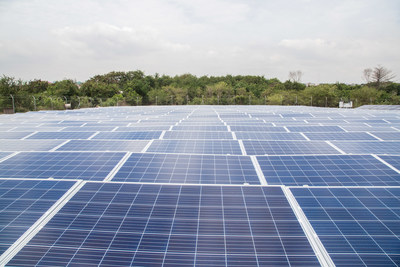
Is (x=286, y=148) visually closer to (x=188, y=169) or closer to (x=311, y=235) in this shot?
(x=188, y=169)

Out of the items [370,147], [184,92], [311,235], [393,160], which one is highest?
[184,92]

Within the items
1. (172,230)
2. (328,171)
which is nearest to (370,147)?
(328,171)

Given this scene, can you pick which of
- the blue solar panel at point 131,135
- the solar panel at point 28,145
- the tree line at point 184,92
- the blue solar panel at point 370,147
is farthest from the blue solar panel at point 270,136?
the tree line at point 184,92

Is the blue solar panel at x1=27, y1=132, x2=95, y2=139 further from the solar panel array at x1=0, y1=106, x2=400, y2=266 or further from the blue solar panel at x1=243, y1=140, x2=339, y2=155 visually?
the blue solar panel at x1=243, y1=140, x2=339, y2=155

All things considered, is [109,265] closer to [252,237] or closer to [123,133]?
[252,237]

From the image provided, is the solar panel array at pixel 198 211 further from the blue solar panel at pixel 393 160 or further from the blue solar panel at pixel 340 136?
the blue solar panel at pixel 340 136
